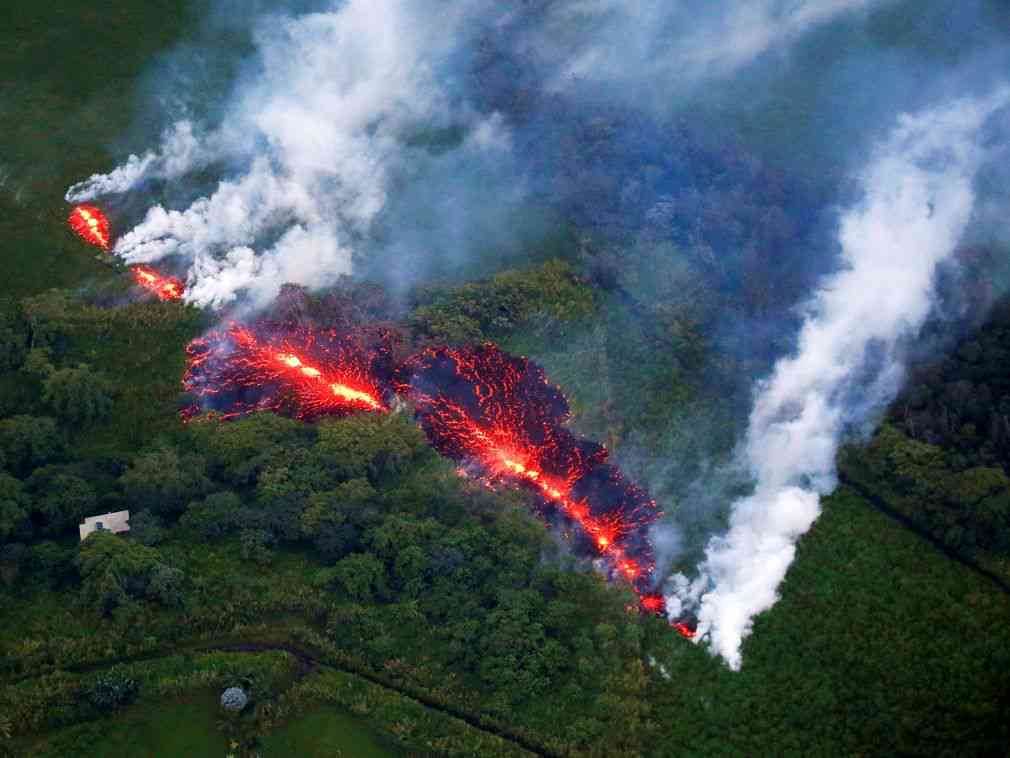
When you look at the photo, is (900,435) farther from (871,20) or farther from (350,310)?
(871,20)

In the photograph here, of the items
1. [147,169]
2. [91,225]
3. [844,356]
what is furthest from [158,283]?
[844,356]

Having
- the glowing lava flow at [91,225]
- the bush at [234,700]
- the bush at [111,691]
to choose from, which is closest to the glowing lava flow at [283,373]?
the glowing lava flow at [91,225]

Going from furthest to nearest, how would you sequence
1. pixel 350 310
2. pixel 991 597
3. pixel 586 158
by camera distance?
pixel 586 158, pixel 350 310, pixel 991 597

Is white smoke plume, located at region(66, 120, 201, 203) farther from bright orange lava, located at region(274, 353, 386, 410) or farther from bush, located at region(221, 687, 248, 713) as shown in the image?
bush, located at region(221, 687, 248, 713)

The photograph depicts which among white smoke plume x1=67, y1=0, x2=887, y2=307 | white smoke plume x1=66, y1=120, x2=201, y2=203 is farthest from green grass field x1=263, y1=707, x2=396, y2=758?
white smoke plume x1=66, y1=120, x2=201, y2=203

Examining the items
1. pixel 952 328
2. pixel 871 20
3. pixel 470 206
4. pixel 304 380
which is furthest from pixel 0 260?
pixel 871 20

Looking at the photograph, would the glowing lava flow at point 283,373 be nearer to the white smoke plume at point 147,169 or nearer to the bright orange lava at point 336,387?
the bright orange lava at point 336,387
